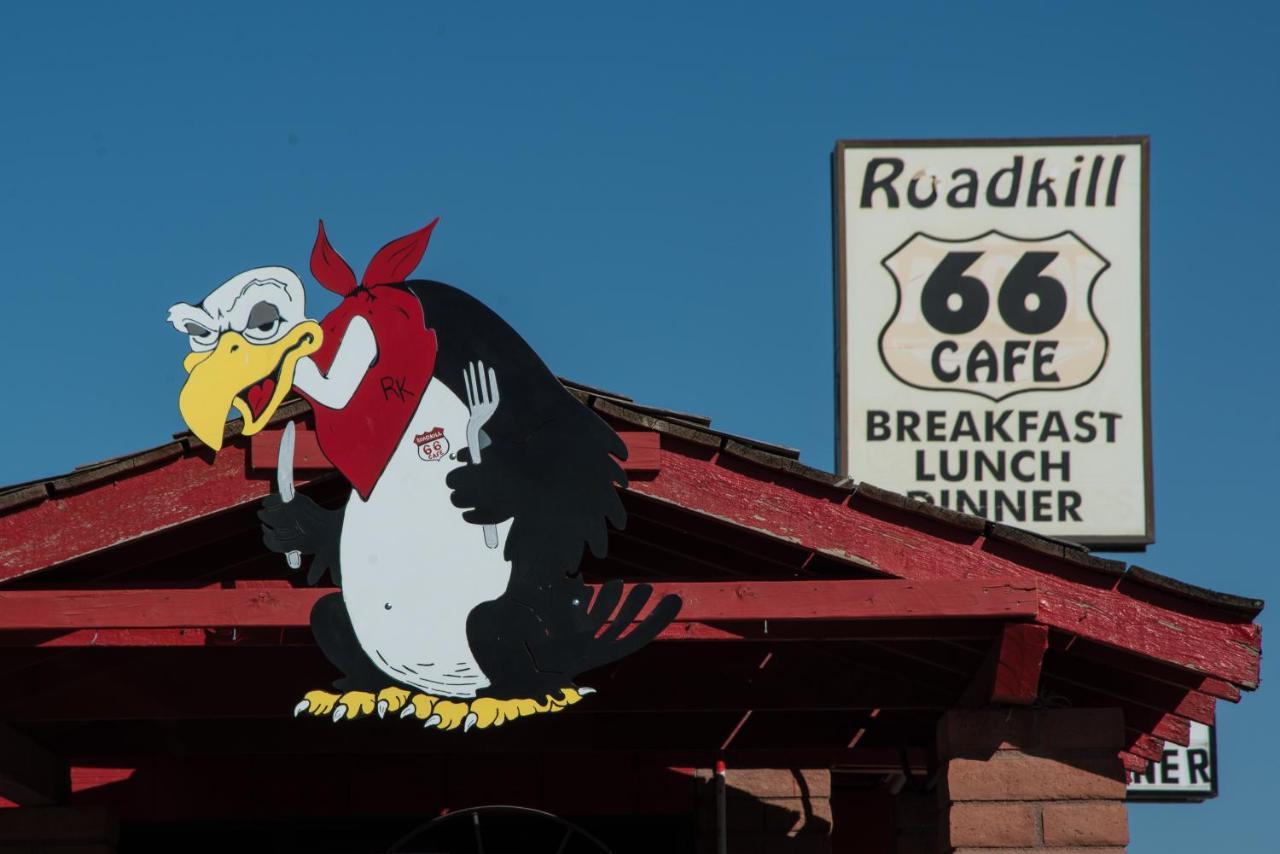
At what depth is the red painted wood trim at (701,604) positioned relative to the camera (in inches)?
368

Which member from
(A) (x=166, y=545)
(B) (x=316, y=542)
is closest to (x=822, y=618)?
(B) (x=316, y=542)

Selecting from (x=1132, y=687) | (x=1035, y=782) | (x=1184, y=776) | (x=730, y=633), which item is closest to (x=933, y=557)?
(x=730, y=633)

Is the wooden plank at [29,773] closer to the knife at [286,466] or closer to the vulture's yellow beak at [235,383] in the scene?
the knife at [286,466]

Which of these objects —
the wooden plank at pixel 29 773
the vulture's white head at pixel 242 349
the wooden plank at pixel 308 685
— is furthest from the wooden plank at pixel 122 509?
the wooden plank at pixel 29 773

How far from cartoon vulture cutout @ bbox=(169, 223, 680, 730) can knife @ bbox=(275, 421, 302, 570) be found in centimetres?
2

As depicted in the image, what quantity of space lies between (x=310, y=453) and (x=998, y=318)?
8.48m

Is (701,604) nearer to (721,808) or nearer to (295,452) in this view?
(295,452)

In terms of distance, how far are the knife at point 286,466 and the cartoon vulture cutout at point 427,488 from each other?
2 cm

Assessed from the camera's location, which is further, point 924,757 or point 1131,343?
point 1131,343

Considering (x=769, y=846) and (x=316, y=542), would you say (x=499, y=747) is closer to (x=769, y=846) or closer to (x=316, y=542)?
(x=769, y=846)

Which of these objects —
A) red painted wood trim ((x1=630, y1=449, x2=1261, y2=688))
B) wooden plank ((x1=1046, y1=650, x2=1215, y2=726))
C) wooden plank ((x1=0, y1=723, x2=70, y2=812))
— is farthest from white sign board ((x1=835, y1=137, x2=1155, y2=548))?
wooden plank ((x1=0, y1=723, x2=70, y2=812))

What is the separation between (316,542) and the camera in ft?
31.7

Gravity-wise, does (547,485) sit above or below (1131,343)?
below

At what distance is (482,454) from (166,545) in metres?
1.90
